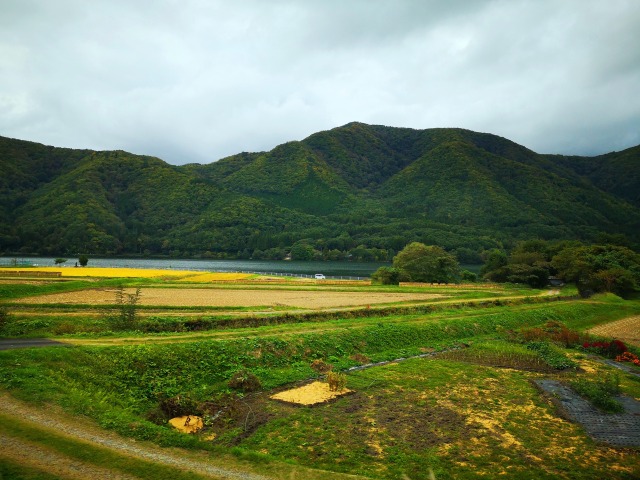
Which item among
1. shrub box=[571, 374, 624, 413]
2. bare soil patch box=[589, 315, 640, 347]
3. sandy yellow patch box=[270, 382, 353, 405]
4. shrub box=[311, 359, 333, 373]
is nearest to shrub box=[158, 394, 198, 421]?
sandy yellow patch box=[270, 382, 353, 405]

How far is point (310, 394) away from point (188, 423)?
5.70 meters

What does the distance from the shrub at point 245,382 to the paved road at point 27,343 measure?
7.99 meters

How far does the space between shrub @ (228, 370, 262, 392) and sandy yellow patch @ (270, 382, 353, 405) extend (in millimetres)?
1326

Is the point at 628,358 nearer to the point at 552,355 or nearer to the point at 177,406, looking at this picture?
the point at 552,355

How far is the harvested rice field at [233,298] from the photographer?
121 feet

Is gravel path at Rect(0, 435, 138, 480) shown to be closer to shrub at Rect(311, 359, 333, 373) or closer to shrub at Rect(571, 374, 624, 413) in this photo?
shrub at Rect(311, 359, 333, 373)

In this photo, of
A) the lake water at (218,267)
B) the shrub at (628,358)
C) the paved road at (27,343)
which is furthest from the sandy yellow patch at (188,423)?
the lake water at (218,267)

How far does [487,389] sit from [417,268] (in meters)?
55.4

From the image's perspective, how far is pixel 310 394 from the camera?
18.5m

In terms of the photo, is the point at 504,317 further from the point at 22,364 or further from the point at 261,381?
the point at 22,364

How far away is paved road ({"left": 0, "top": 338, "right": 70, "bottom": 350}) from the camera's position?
18.9m

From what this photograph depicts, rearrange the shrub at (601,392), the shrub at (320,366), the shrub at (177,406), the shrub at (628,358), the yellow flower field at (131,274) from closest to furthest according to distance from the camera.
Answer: the shrub at (177,406), the shrub at (601,392), the shrub at (320,366), the shrub at (628,358), the yellow flower field at (131,274)

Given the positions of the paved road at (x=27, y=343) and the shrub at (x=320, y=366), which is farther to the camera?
the shrub at (x=320, y=366)

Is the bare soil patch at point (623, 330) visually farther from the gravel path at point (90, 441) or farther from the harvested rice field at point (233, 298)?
the gravel path at point (90, 441)
